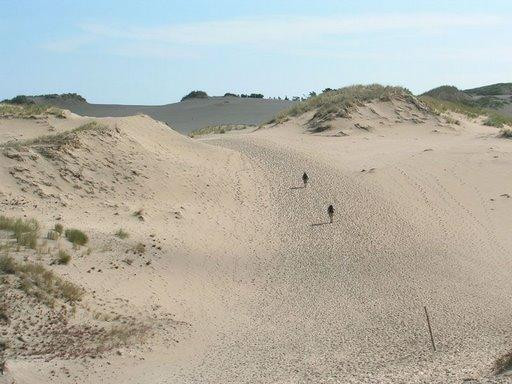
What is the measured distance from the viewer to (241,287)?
18469 millimetres

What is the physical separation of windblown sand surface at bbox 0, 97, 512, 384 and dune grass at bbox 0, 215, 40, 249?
39cm

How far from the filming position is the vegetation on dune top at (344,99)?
1543 inches

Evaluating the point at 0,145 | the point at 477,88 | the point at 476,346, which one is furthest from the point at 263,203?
the point at 477,88

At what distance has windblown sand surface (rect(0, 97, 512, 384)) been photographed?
46.8 ft

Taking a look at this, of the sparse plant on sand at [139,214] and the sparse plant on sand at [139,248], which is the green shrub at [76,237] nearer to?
the sparse plant on sand at [139,248]

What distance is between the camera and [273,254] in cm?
2070

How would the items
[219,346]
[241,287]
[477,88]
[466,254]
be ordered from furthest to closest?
1. [477,88]
2. [466,254]
3. [241,287]
4. [219,346]

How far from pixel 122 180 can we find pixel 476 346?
12.3 meters

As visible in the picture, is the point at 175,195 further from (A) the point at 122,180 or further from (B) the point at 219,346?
(B) the point at 219,346

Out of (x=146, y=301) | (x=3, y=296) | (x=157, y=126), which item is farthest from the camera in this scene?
(x=157, y=126)

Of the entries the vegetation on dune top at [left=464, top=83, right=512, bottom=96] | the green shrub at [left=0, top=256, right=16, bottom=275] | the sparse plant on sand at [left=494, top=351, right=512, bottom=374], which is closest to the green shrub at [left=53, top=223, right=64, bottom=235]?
the green shrub at [left=0, top=256, right=16, bottom=275]

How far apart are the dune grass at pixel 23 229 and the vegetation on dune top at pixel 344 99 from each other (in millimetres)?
23293

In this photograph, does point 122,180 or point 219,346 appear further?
point 122,180

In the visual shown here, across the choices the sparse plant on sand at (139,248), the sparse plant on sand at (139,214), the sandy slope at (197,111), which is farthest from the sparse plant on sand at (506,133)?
the sparse plant on sand at (139,248)
